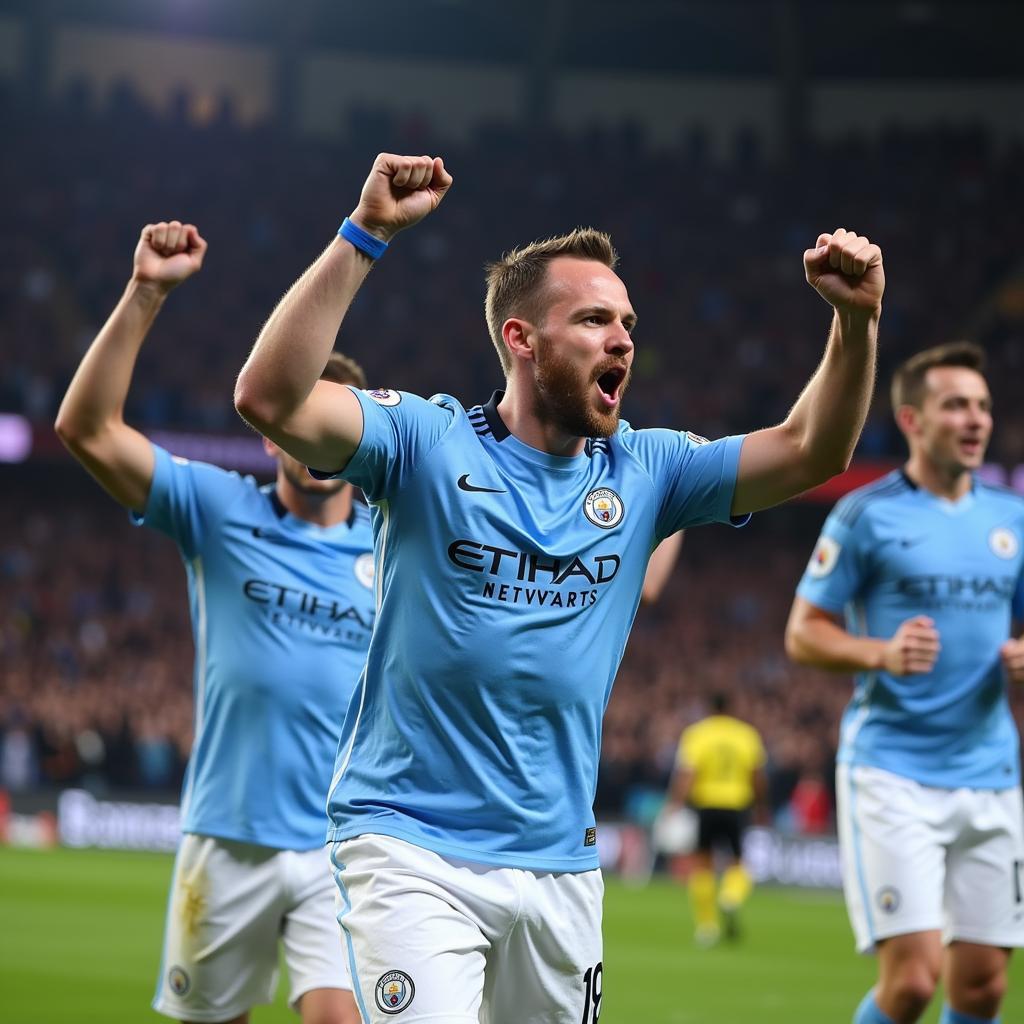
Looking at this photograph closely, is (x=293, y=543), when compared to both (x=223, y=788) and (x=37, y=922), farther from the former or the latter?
(x=37, y=922)

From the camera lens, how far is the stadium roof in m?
34.5

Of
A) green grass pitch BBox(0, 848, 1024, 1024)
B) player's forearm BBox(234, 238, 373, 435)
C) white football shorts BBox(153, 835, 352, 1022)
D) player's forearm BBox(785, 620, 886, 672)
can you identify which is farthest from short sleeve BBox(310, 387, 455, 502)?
green grass pitch BBox(0, 848, 1024, 1024)

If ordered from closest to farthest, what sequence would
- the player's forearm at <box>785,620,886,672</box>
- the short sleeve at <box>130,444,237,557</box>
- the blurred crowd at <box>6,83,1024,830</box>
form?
the short sleeve at <box>130,444,237,557</box>
the player's forearm at <box>785,620,886,672</box>
the blurred crowd at <box>6,83,1024,830</box>

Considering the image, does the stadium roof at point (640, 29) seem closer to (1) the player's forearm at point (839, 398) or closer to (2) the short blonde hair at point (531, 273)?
(2) the short blonde hair at point (531, 273)

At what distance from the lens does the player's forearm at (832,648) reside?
6004 millimetres

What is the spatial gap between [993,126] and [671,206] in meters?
7.54

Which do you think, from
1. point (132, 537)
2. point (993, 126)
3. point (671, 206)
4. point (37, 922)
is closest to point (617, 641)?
point (37, 922)

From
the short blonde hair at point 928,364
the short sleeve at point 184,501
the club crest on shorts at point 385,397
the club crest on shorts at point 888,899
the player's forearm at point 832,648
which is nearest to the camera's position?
the club crest on shorts at point 385,397

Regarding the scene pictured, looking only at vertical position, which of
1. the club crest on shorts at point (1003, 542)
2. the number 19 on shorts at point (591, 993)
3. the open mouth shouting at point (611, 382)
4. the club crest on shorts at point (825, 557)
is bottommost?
the number 19 on shorts at point (591, 993)

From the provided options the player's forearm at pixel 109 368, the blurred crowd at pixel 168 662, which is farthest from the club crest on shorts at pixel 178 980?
the blurred crowd at pixel 168 662

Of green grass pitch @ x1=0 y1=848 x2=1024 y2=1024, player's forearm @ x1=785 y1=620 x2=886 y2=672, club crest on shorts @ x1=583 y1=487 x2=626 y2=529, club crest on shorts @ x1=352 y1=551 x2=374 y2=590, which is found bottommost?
green grass pitch @ x1=0 y1=848 x2=1024 y2=1024

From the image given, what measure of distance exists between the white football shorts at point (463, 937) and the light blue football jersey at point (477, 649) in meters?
0.05

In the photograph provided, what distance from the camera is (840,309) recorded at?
3740 millimetres

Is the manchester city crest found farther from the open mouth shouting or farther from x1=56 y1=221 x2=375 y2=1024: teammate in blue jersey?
the open mouth shouting
